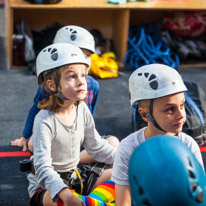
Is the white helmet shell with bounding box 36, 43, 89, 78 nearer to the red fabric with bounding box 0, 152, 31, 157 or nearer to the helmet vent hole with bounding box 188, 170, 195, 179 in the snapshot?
the red fabric with bounding box 0, 152, 31, 157

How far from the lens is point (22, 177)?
11.3ft

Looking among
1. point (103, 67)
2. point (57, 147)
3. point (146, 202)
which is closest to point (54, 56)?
point (57, 147)

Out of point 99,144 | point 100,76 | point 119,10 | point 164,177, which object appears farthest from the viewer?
point 119,10

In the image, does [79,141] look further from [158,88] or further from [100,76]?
[100,76]

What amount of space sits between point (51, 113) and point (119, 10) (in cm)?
Answer: 419

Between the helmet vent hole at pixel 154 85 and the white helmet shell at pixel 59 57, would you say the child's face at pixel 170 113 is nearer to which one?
the helmet vent hole at pixel 154 85

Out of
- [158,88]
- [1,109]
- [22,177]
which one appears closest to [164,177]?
[158,88]

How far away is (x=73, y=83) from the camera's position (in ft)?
9.04

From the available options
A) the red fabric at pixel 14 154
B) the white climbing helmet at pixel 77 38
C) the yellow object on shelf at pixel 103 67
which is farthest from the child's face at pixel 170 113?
the yellow object on shelf at pixel 103 67

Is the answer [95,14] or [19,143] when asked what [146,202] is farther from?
[95,14]

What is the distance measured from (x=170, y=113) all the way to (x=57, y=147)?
0.91 metres

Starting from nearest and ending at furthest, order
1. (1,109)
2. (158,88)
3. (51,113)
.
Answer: (158,88)
(51,113)
(1,109)

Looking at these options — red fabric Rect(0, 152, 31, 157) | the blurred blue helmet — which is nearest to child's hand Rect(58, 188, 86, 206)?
the blurred blue helmet

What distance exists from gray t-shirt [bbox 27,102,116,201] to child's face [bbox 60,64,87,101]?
0.18 m
